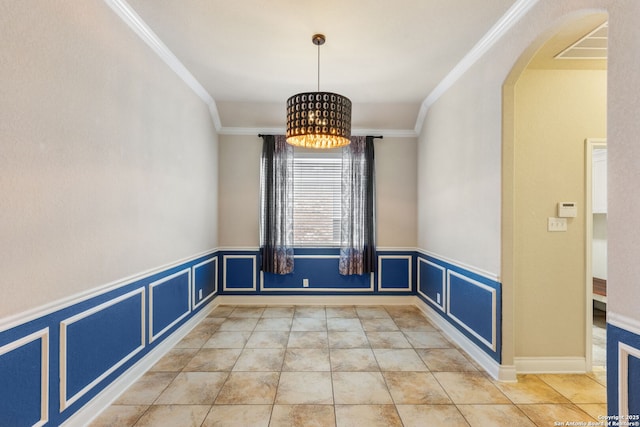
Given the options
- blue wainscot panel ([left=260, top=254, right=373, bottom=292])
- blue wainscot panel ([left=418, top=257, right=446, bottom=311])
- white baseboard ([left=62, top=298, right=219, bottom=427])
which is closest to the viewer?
white baseboard ([left=62, top=298, right=219, bottom=427])

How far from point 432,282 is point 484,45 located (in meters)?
2.80

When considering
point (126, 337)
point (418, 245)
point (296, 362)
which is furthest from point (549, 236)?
point (126, 337)

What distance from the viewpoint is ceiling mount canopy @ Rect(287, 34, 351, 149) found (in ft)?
8.28

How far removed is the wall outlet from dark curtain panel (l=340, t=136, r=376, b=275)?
7.83ft

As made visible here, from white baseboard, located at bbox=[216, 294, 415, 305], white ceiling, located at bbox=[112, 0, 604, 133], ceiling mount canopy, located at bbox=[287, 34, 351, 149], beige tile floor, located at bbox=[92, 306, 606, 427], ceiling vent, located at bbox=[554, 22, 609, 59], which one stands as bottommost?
beige tile floor, located at bbox=[92, 306, 606, 427]

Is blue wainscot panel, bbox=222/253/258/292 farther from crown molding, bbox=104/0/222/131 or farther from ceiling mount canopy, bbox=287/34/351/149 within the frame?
ceiling mount canopy, bbox=287/34/351/149

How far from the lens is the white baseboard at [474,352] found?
2543 mm

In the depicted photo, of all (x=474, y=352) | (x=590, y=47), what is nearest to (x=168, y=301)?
(x=474, y=352)

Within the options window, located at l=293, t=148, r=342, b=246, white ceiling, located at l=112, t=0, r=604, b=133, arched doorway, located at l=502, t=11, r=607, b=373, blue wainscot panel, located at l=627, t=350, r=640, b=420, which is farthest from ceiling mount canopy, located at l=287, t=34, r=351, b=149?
blue wainscot panel, located at l=627, t=350, r=640, b=420

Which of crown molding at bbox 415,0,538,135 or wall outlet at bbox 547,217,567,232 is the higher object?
crown molding at bbox 415,0,538,135

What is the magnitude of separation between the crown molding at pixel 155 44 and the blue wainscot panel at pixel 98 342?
2.15 m

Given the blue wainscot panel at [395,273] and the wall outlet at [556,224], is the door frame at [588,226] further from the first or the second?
the blue wainscot panel at [395,273]

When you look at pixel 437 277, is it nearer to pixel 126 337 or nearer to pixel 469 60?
pixel 469 60

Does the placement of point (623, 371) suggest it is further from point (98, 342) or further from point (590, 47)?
point (98, 342)
